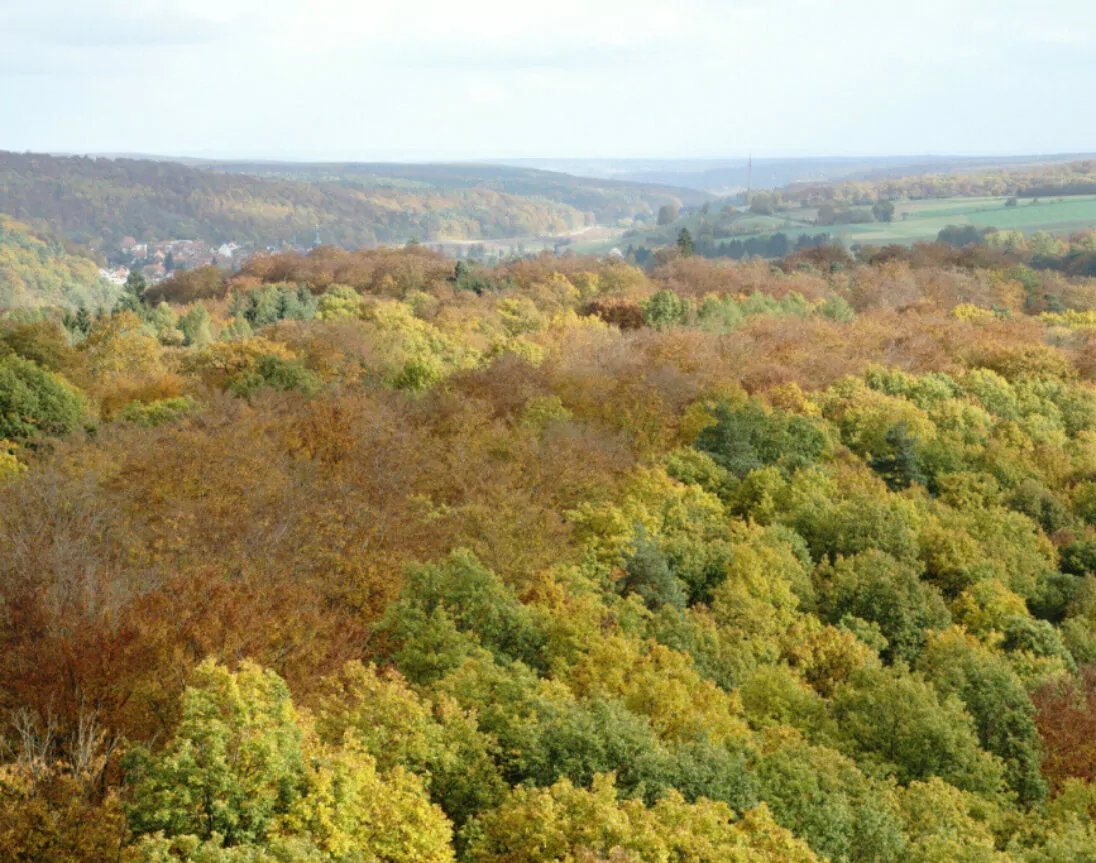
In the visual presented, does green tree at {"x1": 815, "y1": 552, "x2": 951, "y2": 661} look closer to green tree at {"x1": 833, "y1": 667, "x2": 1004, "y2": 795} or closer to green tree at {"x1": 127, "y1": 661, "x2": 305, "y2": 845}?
green tree at {"x1": 833, "y1": 667, "x2": 1004, "y2": 795}

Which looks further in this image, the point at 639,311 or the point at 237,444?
the point at 639,311

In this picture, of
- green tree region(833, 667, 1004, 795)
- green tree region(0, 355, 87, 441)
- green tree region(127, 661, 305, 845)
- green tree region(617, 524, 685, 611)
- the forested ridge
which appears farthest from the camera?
green tree region(0, 355, 87, 441)

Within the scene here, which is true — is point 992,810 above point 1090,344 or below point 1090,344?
below

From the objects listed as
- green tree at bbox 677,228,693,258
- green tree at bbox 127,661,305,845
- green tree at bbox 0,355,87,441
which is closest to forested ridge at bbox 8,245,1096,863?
green tree at bbox 127,661,305,845

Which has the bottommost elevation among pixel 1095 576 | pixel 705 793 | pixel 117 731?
pixel 1095 576

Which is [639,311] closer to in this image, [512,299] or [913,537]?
[512,299]

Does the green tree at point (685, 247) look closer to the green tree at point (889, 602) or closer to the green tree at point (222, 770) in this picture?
the green tree at point (889, 602)

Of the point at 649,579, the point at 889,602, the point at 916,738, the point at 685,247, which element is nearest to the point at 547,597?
the point at 649,579

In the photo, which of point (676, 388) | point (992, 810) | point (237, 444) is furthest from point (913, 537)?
point (237, 444)
